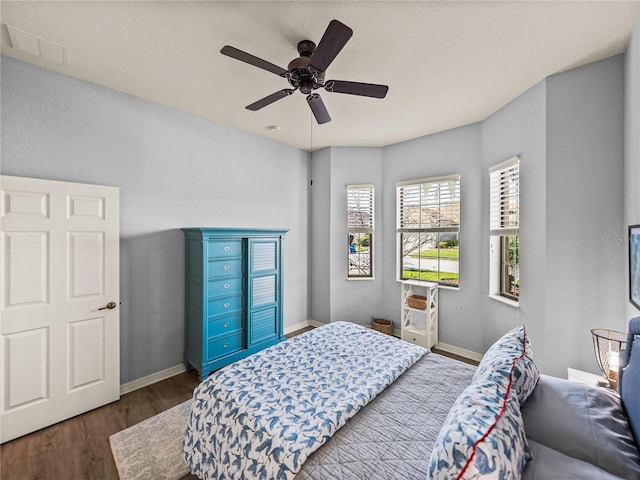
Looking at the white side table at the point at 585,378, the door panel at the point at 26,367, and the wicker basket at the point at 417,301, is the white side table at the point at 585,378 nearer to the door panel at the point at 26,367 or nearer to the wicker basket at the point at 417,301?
the wicker basket at the point at 417,301

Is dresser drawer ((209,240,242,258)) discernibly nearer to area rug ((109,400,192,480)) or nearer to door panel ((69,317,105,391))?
door panel ((69,317,105,391))

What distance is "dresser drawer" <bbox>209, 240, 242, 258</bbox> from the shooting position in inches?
115

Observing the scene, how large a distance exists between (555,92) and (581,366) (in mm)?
2356

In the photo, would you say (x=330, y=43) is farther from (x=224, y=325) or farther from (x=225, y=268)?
(x=224, y=325)

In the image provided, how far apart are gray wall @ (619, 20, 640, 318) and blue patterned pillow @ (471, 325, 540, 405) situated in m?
1.17

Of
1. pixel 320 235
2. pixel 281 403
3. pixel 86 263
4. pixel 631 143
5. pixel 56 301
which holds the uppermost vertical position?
pixel 631 143

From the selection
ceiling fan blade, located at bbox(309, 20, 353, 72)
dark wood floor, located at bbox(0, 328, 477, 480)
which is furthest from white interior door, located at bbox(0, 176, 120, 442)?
ceiling fan blade, located at bbox(309, 20, 353, 72)

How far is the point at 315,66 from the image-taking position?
175 cm

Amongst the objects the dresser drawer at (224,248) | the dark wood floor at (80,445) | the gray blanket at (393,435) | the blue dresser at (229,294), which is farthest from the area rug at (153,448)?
Result: the dresser drawer at (224,248)

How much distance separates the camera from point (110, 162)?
2.65m

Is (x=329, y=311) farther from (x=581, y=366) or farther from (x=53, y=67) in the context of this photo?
(x=53, y=67)

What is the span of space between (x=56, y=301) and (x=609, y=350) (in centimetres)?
419

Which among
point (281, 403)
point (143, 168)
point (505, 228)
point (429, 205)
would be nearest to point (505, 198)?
point (505, 228)

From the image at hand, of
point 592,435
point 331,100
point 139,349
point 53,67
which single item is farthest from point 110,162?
point 592,435
